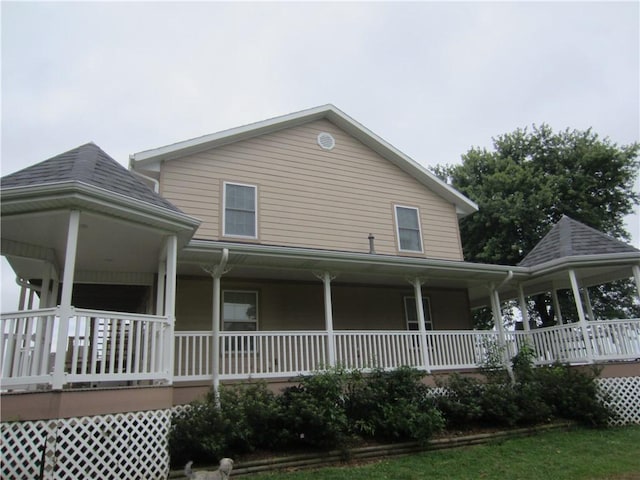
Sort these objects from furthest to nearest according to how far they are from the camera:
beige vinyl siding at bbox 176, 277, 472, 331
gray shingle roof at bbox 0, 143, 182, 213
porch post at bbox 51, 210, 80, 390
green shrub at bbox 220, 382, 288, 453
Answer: beige vinyl siding at bbox 176, 277, 472, 331 < green shrub at bbox 220, 382, 288, 453 < gray shingle roof at bbox 0, 143, 182, 213 < porch post at bbox 51, 210, 80, 390

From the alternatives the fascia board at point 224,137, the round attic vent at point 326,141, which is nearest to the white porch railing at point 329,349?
the fascia board at point 224,137

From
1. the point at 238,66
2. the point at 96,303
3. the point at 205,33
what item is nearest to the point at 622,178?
the point at 238,66

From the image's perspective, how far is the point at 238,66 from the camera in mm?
14320

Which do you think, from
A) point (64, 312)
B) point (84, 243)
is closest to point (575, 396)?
point (64, 312)

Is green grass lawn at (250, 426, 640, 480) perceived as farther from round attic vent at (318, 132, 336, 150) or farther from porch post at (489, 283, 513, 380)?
round attic vent at (318, 132, 336, 150)

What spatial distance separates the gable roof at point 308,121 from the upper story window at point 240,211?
1.21 m

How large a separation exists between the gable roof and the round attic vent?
1.71 ft

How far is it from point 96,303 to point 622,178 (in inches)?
900

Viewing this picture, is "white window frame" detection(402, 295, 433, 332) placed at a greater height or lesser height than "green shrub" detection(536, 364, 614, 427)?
greater

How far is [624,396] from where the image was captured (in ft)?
33.6

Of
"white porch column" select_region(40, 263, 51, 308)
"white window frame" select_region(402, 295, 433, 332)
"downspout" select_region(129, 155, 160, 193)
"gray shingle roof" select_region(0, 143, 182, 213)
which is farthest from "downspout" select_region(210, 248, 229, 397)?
"white window frame" select_region(402, 295, 433, 332)

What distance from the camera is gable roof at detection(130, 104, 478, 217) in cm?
1076

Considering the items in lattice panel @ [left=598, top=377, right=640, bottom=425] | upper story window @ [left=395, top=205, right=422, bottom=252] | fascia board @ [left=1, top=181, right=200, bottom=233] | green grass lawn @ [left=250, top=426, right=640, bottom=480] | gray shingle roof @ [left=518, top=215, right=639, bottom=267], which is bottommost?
green grass lawn @ [left=250, top=426, right=640, bottom=480]

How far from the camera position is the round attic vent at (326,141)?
1309 cm
